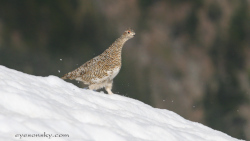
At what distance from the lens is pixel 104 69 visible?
291 inches

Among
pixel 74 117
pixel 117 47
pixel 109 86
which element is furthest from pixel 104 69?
pixel 74 117

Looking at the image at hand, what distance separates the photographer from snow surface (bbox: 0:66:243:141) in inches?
157

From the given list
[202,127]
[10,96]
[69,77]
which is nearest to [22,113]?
[10,96]

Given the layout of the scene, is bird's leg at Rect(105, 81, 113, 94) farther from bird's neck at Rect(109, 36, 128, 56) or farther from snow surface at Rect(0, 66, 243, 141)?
snow surface at Rect(0, 66, 243, 141)

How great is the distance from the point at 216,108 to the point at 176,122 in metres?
7.25

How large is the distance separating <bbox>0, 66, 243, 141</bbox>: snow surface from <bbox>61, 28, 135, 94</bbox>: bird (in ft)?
3.54

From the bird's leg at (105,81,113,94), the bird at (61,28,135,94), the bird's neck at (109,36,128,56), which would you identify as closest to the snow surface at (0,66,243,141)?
the bird's leg at (105,81,113,94)

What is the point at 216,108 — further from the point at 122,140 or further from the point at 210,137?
the point at 122,140

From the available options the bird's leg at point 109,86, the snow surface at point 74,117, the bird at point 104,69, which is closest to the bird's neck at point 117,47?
the bird at point 104,69

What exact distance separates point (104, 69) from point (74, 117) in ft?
9.60

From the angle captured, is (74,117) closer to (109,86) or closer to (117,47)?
(109,86)

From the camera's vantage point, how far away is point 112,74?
741cm

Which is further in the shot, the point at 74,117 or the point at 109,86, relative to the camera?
the point at 109,86

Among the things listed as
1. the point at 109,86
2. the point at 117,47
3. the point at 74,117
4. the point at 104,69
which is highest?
the point at 117,47
